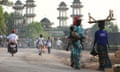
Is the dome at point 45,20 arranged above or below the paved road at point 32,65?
above

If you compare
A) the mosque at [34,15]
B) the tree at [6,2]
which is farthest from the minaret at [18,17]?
the tree at [6,2]

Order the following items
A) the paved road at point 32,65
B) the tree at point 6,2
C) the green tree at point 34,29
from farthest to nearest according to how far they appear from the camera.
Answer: the green tree at point 34,29 < the tree at point 6,2 < the paved road at point 32,65

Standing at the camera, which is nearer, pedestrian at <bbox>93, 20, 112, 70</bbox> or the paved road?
the paved road

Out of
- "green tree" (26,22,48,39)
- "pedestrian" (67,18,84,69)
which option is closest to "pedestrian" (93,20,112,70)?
"pedestrian" (67,18,84,69)

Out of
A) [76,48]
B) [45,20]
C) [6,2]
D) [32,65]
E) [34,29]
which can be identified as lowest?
[34,29]

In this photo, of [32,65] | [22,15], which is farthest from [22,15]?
[32,65]

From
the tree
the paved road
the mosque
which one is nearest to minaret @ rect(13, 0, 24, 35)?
the mosque

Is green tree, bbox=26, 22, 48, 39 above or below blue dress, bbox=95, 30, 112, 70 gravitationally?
below

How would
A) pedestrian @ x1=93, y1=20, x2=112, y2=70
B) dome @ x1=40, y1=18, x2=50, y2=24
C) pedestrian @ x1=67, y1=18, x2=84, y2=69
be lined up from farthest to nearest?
dome @ x1=40, y1=18, x2=50, y2=24
pedestrian @ x1=67, y1=18, x2=84, y2=69
pedestrian @ x1=93, y1=20, x2=112, y2=70

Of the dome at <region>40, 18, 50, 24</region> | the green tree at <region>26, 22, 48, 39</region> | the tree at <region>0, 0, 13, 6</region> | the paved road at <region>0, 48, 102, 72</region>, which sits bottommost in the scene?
the green tree at <region>26, 22, 48, 39</region>

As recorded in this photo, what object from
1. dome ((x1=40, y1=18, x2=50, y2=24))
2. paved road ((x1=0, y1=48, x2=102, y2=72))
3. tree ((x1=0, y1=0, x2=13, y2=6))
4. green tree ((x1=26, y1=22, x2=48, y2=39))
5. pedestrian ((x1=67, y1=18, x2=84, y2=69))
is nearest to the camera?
paved road ((x1=0, y1=48, x2=102, y2=72))

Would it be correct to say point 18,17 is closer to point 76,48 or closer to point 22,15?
point 22,15

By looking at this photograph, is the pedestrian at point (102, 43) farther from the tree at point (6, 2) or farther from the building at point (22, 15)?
the building at point (22, 15)

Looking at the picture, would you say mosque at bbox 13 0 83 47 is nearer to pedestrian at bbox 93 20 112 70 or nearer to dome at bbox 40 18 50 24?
dome at bbox 40 18 50 24
